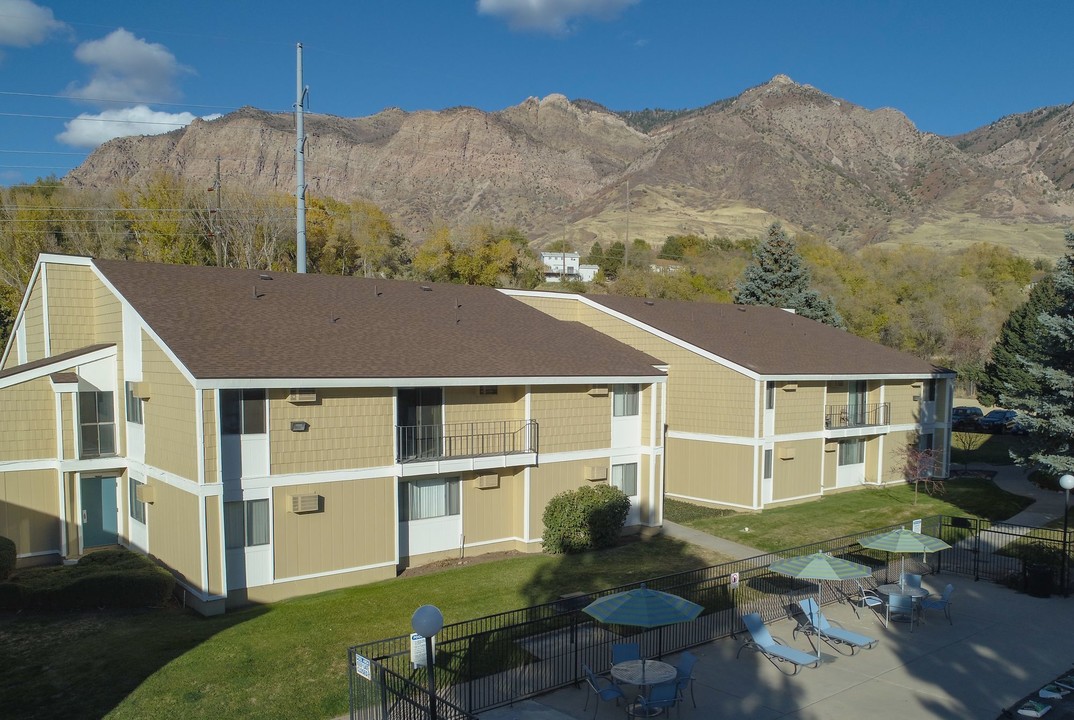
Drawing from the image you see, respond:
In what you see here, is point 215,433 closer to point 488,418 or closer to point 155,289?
point 155,289

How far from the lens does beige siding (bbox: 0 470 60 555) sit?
734 inches

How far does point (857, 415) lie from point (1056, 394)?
8.48 metres

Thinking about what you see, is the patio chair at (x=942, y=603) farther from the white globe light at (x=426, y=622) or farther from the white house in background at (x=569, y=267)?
the white house in background at (x=569, y=267)

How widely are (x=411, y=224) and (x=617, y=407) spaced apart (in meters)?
158

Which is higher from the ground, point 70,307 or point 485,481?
point 70,307

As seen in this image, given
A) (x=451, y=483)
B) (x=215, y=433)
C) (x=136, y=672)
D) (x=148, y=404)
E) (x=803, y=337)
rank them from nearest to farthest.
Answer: (x=136, y=672) < (x=215, y=433) < (x=148, y=404) < (x=451, y=483) < (x=803, y=337)

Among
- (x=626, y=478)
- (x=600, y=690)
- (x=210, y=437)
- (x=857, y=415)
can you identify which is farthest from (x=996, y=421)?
(x=210, y=437)

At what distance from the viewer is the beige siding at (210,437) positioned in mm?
15477

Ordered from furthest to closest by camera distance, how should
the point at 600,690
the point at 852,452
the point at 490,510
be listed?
1. the point at 852,452
2. the point at 490,510
3. the point at 600,690

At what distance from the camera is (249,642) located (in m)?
13.7

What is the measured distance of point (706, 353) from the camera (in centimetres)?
2761

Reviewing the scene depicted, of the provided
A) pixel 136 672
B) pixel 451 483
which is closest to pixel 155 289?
pixel 451 483

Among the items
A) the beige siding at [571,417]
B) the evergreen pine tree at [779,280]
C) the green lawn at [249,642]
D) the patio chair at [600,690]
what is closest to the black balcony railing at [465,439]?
the beige siding at [571,417]

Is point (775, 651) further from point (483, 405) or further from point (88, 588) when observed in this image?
point (88, 588)
